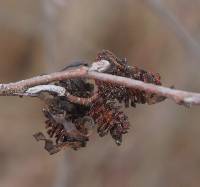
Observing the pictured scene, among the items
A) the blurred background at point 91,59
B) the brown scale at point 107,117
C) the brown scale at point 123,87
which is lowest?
the brown scale at point 107,117

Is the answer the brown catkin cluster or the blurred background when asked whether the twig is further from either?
the blurred background

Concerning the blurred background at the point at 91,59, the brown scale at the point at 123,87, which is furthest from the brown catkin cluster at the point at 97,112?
the blurred background at the point at 91,59

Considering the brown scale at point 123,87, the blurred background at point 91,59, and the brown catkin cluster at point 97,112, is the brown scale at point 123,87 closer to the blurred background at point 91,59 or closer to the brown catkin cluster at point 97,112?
the brown catkin cluster at point 97,112

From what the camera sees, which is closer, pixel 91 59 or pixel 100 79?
pixel 100 79

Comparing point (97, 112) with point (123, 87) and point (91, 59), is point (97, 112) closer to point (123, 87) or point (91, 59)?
point (123, 87)

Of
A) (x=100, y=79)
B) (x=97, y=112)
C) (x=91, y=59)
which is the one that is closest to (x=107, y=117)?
(x=97, y=112)

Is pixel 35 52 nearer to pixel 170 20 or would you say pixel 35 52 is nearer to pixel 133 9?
pixel 133 9
